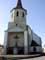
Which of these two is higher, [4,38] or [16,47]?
[4,38]

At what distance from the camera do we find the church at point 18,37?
32.5 meters

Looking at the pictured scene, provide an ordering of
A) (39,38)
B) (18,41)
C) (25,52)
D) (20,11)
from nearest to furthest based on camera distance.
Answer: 1. (25,52)
2. (18,41)
3. (20,11)
4. (39,38)

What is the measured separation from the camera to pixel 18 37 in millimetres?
34094

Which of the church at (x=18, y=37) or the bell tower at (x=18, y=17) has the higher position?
the bell tower at (x=18, y=17)

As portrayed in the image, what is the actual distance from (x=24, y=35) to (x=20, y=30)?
5.61 feet

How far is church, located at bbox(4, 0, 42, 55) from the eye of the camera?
3247cm

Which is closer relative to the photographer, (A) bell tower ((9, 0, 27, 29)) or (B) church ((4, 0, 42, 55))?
(B) church ((4, 0, 42, 55))

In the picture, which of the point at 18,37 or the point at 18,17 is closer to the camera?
the point at 18,37

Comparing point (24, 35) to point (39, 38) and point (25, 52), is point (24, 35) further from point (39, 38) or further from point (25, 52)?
point (39, 38)

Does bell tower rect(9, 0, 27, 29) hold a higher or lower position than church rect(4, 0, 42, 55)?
higher

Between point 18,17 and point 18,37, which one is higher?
point 18,17

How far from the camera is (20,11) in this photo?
3656 cm

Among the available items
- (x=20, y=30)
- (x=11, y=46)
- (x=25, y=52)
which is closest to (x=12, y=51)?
(x=11, y=46)

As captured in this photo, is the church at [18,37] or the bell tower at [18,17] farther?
the bell tower at [18,17]
